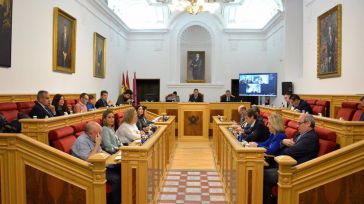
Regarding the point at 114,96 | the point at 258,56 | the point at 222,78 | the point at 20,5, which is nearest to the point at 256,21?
the point at 258,56

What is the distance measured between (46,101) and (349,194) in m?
5.37

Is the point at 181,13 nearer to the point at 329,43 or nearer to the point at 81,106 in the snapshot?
the point at 329,43

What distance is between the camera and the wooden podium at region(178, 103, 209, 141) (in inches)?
472

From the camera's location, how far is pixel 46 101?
657cm

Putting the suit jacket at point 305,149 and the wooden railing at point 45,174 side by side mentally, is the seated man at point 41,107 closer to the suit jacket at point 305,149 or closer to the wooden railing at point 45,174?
Answer: the wooden railing at point 45,174

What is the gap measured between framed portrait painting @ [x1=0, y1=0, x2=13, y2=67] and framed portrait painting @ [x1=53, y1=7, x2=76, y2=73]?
6.83 ft

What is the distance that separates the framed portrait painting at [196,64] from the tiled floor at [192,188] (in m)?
11.6

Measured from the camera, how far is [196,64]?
61.1ft

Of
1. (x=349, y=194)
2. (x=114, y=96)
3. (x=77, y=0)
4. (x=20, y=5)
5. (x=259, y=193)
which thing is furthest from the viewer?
(x=114, y=96)

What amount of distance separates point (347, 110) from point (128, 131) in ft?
15.4

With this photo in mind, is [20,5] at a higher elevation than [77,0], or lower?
lower

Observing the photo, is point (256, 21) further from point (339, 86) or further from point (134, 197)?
point (134, 197)

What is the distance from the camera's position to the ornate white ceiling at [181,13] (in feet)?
53.8

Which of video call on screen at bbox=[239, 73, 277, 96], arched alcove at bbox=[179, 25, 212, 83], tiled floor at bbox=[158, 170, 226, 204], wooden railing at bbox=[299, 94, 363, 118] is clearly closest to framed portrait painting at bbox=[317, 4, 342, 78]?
wooden railing at bbox=[299, 94, 363, 118]
